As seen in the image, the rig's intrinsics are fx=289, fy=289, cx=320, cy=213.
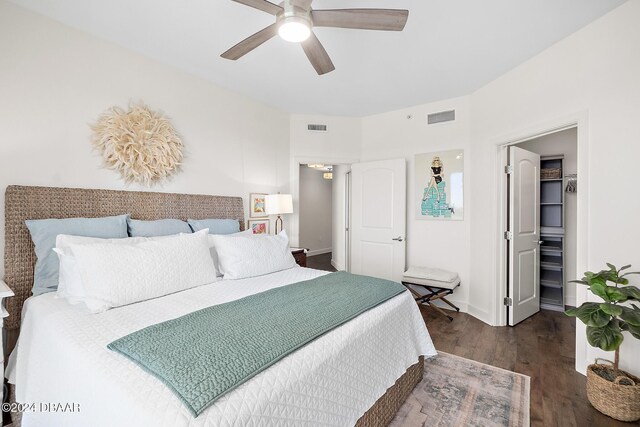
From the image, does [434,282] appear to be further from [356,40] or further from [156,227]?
[156,227]

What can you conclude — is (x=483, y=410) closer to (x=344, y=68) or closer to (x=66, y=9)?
(x=344, y=68)

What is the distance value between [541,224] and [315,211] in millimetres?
4682

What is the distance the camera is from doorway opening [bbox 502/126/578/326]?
124 inches

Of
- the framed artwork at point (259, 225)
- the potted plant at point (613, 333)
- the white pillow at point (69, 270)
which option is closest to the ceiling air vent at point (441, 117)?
the potted plant at point (613, 333)

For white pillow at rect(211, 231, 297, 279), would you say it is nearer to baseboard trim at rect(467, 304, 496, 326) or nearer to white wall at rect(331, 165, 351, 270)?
baseboard trim at rect(467, 304, 496, 326)

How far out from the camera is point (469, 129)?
3543 mm

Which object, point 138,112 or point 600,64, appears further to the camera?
point 138,112

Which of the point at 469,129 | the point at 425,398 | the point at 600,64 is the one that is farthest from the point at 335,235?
the point at 600,64

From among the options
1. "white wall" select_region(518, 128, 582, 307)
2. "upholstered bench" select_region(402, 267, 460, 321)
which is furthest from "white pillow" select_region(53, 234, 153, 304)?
"white wall" select_region(518, 128, 582, 307)

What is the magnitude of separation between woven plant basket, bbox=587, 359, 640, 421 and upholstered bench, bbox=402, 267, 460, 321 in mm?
1477

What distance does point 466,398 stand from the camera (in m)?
1.94

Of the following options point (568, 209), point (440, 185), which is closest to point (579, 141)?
point (440, 185)

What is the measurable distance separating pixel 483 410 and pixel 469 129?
9.72 ft

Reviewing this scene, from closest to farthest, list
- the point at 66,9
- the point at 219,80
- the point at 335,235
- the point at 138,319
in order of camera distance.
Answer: the point at 138,319 → the point at 66,9 → the point at 219,80 → the point at 335,235
